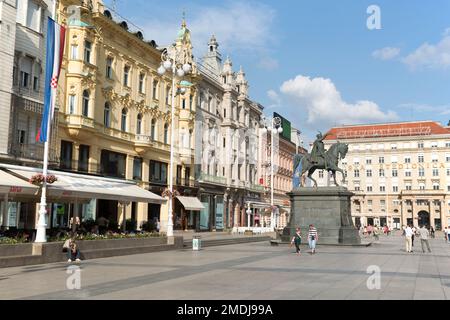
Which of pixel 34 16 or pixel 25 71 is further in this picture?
pixel 34 16

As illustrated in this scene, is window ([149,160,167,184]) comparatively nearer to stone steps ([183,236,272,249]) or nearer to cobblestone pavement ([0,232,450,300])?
stone steps ([183,236,272,249])

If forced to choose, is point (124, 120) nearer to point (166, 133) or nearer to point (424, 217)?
point (166, 133)

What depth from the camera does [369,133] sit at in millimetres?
130625

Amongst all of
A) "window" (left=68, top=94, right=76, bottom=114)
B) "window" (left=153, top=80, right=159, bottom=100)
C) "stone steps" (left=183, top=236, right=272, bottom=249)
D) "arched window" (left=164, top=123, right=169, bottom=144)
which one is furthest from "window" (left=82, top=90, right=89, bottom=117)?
"arched window" (left=164, top=123, right=169, bottom=144)

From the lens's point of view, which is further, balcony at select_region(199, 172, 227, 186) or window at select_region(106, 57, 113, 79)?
balcony at select_region(199, 172, 227, 186)

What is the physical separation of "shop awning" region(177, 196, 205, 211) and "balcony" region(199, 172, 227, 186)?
11.5 ft

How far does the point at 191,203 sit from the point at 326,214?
22.9 metres

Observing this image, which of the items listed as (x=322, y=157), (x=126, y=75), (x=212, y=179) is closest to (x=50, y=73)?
(x=322, y=157)

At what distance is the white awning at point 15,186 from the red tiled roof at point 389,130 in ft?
379

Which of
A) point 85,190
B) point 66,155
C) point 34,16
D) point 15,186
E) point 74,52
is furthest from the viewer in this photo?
point 74,52

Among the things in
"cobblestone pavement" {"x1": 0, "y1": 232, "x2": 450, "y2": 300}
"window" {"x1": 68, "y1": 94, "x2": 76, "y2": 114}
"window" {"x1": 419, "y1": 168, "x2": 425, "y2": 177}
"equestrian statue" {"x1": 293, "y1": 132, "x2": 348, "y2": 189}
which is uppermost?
"window" {"x1": 419, "y1": 168, "x2": 425, "y2": 177}

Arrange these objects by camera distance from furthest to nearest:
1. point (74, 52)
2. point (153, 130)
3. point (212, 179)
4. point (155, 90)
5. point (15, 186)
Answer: point (212, 179) < point (155, 90) < point (153, 130) < point (74, 52) < point (15, 186)

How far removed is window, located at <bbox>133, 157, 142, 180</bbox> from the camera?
152 feet

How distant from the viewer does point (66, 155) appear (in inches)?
1469
